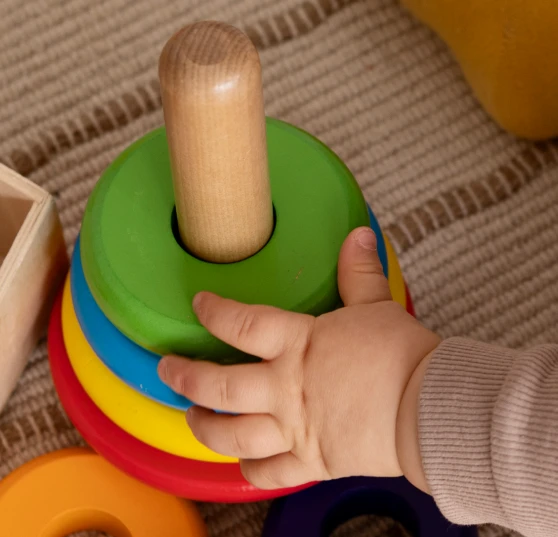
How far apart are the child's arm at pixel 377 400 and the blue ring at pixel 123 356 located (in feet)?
0.07

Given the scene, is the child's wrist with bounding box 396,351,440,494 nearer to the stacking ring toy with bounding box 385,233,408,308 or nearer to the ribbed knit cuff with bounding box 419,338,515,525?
the ribbed knit cuff with bounding box 419,338,515,525

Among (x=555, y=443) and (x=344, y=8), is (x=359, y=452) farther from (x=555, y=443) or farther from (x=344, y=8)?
(x=344, y=8)

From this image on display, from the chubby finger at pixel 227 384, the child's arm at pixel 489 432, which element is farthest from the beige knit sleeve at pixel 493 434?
the chubby finger at pixel 227 384

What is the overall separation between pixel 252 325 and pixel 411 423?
0.39ft

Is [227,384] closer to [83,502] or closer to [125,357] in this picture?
[125,357]

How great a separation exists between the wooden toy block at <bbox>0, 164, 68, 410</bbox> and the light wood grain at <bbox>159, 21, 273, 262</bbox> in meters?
0.14

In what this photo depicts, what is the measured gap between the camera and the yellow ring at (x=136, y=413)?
580mm

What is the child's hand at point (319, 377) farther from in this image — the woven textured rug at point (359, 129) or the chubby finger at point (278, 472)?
the woven textured rug at point (359, 129)

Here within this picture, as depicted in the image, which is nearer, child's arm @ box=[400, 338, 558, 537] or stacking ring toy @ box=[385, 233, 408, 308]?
child's arm @ box=[400, 338, 558, 537]

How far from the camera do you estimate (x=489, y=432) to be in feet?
1.57

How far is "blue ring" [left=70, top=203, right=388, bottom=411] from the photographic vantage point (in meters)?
0.55

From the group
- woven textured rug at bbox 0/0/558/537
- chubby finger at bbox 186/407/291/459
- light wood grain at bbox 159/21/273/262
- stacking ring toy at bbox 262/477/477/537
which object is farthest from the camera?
woven textured rug at bbox 0/0/558/537

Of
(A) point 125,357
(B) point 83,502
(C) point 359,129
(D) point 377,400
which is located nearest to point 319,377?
(D) point 377,400

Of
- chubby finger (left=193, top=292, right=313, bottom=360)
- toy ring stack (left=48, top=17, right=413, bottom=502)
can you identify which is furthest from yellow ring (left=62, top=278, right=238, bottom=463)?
chubby finger (left=193, top=292, right=313, bottom=360)
